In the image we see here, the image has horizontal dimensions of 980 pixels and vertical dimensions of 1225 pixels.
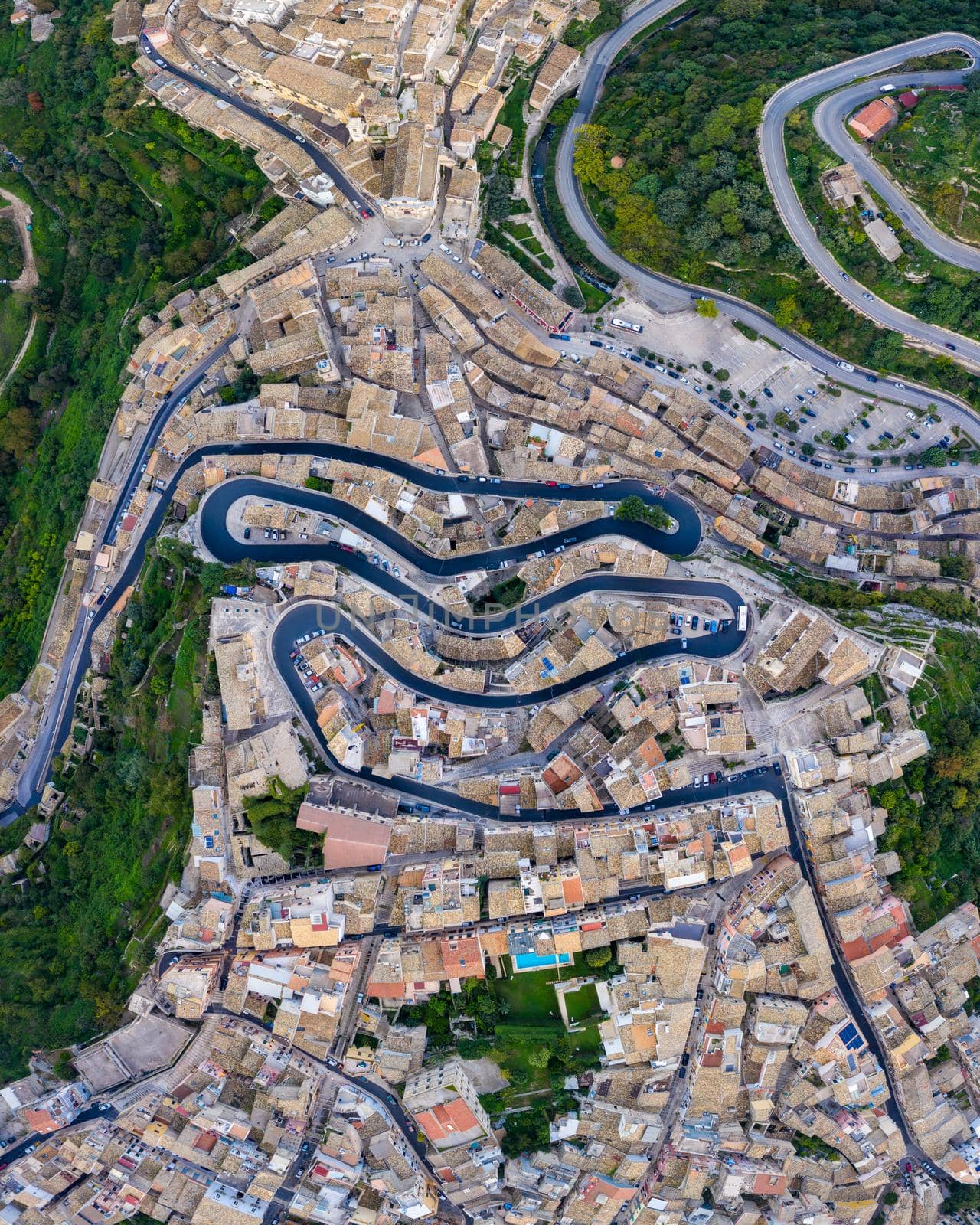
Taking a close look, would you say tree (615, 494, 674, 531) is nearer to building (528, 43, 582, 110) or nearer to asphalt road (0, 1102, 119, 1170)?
building (528, 43, 582, 110)

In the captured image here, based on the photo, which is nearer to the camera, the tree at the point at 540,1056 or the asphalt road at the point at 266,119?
the tree at the point at 540,1056

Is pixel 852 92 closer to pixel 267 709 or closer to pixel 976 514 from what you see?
pixel 976 514

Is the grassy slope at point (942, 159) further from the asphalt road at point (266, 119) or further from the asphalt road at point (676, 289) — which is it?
the asphalt road at point (266, 119)

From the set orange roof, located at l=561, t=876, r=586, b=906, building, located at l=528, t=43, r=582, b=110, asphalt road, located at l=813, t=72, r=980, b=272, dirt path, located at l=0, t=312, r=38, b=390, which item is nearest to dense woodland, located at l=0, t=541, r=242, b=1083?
dirt path, located at l=0, t=312, r=38, b=390

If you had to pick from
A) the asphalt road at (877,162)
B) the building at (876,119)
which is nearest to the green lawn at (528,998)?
the asphalt road at (877,162)

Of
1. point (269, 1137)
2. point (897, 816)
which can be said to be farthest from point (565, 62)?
point (269, 1137)

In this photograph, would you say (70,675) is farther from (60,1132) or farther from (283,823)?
(60,1132)
